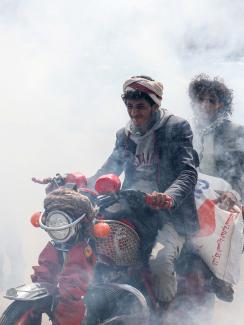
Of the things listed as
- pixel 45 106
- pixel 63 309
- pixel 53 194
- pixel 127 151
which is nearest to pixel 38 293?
pixel 63 309

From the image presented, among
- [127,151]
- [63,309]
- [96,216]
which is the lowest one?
[63,309]

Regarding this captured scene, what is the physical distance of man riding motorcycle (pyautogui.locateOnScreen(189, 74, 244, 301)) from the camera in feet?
16.1

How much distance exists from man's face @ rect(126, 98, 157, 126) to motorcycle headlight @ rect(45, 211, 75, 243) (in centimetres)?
90

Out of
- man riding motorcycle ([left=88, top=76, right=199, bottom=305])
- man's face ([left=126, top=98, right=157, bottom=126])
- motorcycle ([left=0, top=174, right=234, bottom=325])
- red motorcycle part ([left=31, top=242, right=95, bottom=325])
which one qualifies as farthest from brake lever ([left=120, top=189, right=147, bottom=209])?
man's face ([left=126, top=98, right=157, bottom=126])

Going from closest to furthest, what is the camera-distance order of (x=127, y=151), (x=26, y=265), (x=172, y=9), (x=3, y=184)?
1. (x=127, y=151)
2. (x=26, y=265)
3. (x=172, y=9)
4. (x=3, y=184)

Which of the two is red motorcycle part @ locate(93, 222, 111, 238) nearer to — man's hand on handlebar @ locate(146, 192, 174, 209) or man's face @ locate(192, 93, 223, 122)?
man's hand on handlebar @ locate(146, 192, 174, 209)

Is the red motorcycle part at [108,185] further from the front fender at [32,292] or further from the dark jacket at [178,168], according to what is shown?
the front fender at [32,292]

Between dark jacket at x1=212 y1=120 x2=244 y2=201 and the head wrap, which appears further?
dark jacket at x1=212 y1=120 x2=244 y2=201

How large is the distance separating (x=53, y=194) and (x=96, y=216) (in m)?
0.33

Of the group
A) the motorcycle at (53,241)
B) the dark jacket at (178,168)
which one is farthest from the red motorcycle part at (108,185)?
the dark jacket at (178,168)

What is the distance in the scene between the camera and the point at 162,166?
329 centimetres

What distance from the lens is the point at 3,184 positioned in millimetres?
9602

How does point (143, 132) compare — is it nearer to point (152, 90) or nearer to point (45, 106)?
point (152, 90)

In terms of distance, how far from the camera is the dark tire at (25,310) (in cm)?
270
